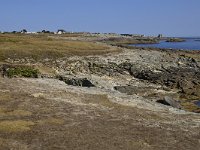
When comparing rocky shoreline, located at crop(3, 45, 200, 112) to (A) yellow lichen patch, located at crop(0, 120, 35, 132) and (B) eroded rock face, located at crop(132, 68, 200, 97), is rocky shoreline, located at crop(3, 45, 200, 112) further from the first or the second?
(A) yellow lichen patch, located at crop(0, 120, 35, 132)

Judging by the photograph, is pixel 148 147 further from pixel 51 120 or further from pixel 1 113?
pixel 1 113

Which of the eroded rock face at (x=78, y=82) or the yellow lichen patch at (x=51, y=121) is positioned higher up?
the yellow lichen patch at (x=51, y=121)

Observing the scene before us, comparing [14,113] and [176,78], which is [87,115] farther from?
[176,78]

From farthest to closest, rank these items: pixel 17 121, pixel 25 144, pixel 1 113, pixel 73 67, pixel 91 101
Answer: pixel 73 67
pixel 91 101
pixel 1 113
pixel 17 121
pixel 25 144

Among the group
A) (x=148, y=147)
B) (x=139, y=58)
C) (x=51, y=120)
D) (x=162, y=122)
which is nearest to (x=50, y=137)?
(x=51, y=120)

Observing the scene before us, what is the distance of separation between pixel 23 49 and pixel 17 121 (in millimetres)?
50271

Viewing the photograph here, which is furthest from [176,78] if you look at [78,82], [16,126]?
[16,126]

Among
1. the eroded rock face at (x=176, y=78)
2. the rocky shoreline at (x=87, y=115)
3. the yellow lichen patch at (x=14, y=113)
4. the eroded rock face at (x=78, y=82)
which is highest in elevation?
the yellow lichen patch at (x=14, y=113)

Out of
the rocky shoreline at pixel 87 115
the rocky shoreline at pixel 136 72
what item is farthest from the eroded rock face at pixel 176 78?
the rocky shoreline at pixel 87 115

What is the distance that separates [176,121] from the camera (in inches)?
1339

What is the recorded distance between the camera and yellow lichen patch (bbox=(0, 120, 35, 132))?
1113 inches

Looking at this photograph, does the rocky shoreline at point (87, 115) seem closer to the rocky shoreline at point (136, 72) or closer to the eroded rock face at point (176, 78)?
the rocky shoreline at point (136, 72)

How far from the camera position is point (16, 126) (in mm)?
29047

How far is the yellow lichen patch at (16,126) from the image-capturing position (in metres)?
28.3
